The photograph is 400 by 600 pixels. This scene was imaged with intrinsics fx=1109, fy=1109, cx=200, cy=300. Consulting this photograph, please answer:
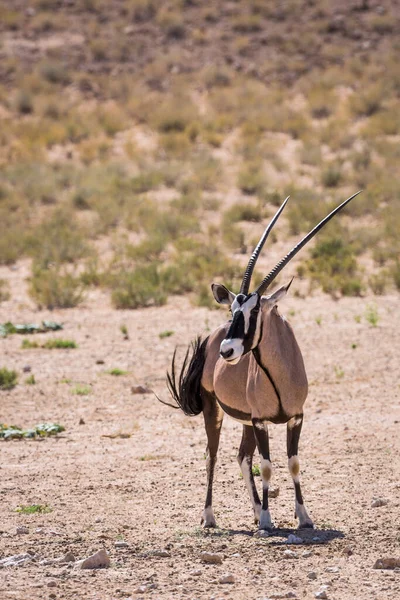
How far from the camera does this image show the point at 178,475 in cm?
921

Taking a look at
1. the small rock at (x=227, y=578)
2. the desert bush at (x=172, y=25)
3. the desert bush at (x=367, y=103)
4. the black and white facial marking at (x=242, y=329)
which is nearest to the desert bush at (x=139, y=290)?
the black and white facial marking at (x=242, y=329)

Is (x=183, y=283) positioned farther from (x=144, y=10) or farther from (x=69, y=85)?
(x=144, y=10)

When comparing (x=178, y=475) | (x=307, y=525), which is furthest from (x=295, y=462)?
(x=178, y=475)

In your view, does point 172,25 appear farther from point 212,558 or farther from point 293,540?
point 212,558

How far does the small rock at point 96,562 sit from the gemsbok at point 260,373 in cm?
121

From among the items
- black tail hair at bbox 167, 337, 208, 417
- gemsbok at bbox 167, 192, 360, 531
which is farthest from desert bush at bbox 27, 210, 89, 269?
gemsbok at bbox 167, 192, 360, 531

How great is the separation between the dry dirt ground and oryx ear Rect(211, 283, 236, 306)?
154 cm

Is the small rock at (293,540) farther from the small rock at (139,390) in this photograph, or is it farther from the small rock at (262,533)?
the small rock at (139,390)

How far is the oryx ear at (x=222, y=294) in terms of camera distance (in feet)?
23.3

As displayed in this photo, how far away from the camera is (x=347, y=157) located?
29.1 meters

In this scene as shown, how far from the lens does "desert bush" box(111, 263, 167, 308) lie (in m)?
17.5

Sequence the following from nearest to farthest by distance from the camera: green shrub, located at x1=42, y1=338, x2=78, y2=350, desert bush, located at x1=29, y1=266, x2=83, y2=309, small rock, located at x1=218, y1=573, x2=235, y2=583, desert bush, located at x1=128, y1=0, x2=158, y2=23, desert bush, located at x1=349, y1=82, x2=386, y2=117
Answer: small rock, located at x1=218, y1=573, x2=235, y2=583
green shrub, located at x1=42, y1=338, x2=78, y2=350
desert bush, located at x1=29, y1=266, x2=83, y2=309
desert bush, located at x1=349, y1=82, x2=386, y2=117
desert bush, located at x1=128, y1=0, x2=158, y2=23

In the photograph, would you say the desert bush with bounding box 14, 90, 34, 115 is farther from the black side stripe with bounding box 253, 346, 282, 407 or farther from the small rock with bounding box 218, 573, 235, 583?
the small rock with bounding box 218, 573, 235, 583

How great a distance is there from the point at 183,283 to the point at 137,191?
9.14m
